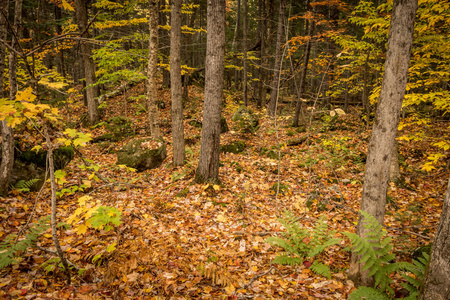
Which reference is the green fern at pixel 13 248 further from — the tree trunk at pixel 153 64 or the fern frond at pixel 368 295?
the tree trunk at pixel 153 64

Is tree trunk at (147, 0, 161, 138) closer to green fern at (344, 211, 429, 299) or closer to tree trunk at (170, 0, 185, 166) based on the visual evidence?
tree trunk at (170, 0, 185, 166)

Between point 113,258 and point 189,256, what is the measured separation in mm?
1266

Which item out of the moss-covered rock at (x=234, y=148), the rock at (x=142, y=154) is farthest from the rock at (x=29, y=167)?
the moss-covered rock at (x=234, y=148)

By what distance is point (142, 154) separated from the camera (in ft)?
26.1

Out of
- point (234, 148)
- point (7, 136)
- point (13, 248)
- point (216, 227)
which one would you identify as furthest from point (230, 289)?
point (234, 148)

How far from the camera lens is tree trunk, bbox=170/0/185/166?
6.98m

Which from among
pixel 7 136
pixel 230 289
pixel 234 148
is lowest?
pixel 230 289

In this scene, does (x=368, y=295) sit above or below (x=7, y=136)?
below

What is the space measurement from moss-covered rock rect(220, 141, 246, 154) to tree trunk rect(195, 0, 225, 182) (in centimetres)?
318

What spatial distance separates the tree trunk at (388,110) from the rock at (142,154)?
6887 mm

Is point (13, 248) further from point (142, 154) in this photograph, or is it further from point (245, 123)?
point (245, 123)

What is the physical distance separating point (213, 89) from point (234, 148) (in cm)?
421

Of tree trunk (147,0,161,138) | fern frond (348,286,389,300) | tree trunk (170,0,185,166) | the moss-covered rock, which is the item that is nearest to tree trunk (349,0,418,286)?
fern frond (348,286,389,300)

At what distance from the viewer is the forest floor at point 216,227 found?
3125mm
